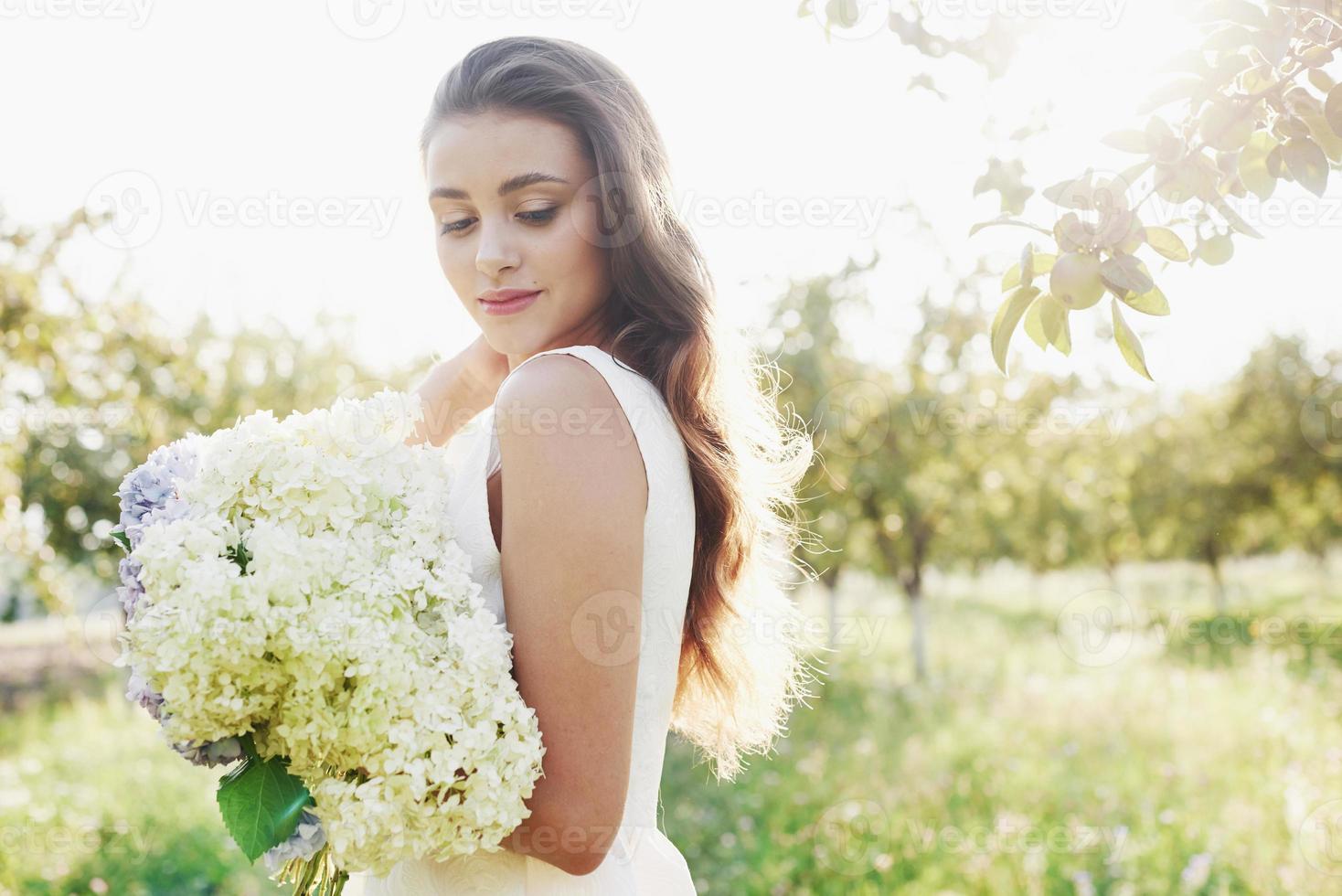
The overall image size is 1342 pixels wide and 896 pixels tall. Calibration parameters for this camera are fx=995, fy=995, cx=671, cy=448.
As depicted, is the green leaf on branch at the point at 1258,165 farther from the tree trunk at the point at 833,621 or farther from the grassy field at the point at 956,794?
the tree trunk at the point at 833,621

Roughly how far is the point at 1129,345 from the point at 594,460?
88 centimetres

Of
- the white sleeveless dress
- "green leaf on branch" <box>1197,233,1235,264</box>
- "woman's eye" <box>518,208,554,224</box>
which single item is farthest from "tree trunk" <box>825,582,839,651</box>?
"green leaf on branch" <box>1197,233,1235,264</box>

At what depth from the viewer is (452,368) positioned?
8.89 feet

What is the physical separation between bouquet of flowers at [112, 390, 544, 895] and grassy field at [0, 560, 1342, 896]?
11.5 feet

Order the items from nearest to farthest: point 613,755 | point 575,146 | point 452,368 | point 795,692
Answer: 1. point 613,755
2. point 575,146
3. point 795,692
4. point 452,368

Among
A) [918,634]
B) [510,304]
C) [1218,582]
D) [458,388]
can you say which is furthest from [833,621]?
[510,304]


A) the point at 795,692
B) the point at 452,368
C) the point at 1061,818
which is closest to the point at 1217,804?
the point at 1061,818

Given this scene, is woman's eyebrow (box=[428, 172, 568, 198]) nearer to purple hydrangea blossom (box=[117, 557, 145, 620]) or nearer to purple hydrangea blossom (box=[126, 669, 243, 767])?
purple hydrangea blossom (box=[117, 557, 145, 620])

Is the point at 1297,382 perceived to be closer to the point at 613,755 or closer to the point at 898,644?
the point at 898,644

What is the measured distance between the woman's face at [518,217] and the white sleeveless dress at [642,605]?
0.68ft

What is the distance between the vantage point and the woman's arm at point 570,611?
1674 millimetres

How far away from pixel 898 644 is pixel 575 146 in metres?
18.4

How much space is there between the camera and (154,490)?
173 cm

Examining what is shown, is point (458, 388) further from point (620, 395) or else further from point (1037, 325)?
point (1037, 325)
